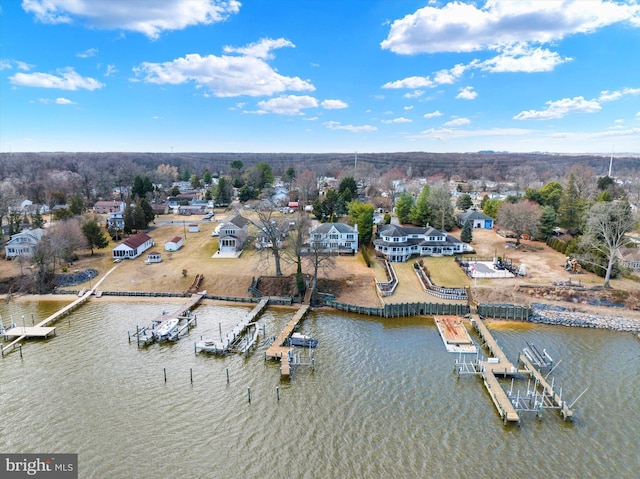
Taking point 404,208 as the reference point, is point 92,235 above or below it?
below

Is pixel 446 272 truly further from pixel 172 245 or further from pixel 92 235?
pixel 92 235

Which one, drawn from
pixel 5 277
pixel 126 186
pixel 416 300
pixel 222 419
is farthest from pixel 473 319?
pixel 126 186

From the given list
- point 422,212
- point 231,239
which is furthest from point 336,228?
point 422,212

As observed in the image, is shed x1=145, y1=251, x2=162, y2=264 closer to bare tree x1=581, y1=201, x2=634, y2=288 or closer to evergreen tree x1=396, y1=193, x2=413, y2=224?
evergreen tree x1=396, y1=193, x2=413, y2=224

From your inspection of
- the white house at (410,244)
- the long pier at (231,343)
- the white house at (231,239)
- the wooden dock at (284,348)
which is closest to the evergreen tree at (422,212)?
the white house at (410,244)

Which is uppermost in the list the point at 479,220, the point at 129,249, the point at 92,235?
the point at 479,220

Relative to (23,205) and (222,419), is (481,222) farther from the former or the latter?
(23,205)

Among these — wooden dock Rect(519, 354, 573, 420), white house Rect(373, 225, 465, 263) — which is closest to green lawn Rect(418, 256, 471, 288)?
white house Rect(373, 225, 465, 263)

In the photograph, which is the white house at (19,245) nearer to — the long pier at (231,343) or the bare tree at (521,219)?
the long pier at (231,343)
